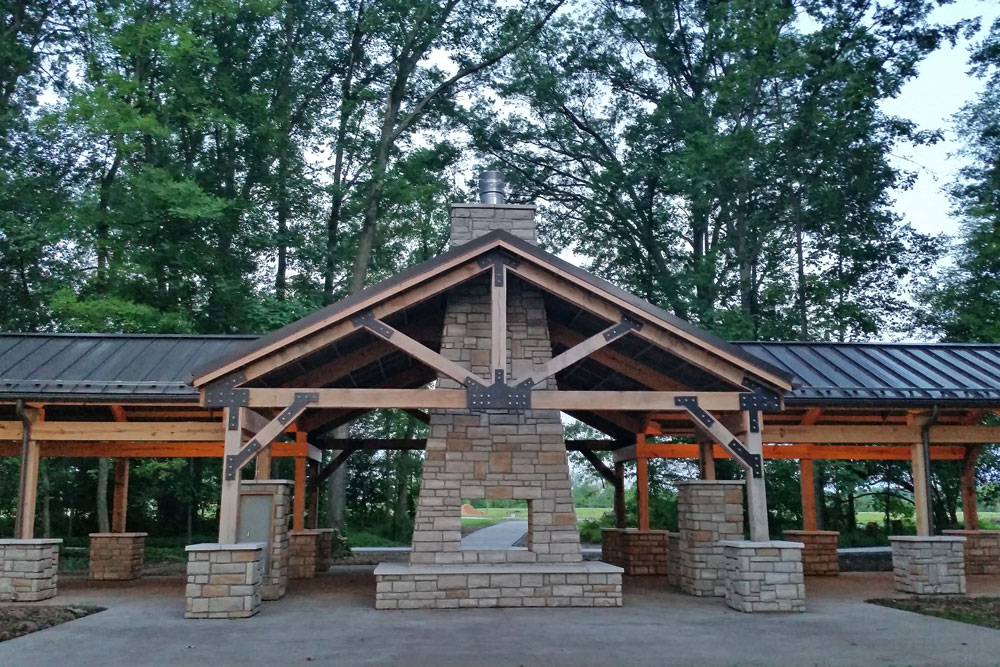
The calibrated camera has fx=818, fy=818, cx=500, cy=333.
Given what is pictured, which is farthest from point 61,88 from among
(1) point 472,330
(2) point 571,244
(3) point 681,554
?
(3) point 681,554

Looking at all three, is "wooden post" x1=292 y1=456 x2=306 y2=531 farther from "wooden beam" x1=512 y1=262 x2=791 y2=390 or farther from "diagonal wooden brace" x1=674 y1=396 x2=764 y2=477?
"diagonal wooden brace" x1=674 y1=396 x2=764 y2=477

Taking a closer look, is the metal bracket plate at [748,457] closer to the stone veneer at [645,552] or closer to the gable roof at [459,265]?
the gable roof at [459,265]

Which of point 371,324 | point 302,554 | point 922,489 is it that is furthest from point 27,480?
point 922,489

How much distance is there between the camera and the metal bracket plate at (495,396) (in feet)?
29.9

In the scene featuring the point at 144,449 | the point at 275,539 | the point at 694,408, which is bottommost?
the point at 275,539

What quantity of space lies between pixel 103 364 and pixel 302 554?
481cm

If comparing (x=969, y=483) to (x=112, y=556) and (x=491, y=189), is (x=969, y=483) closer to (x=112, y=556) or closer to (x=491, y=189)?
(x=491, y=189)

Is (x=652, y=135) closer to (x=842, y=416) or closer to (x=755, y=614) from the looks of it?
(x=842, y=416)

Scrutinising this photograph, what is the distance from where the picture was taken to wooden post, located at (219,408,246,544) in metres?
9.04

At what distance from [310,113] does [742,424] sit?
1885 centimetres

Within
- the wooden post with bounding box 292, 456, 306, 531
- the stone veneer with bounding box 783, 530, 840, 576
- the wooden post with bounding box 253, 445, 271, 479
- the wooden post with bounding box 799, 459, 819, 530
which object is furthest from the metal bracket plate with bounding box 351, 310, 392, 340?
the stone veneer with bounding box 783, 530, 840, 576

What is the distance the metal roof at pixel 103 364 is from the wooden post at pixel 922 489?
9.72m

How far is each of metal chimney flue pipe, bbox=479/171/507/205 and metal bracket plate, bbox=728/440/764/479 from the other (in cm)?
475

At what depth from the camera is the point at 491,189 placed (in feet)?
38.9
